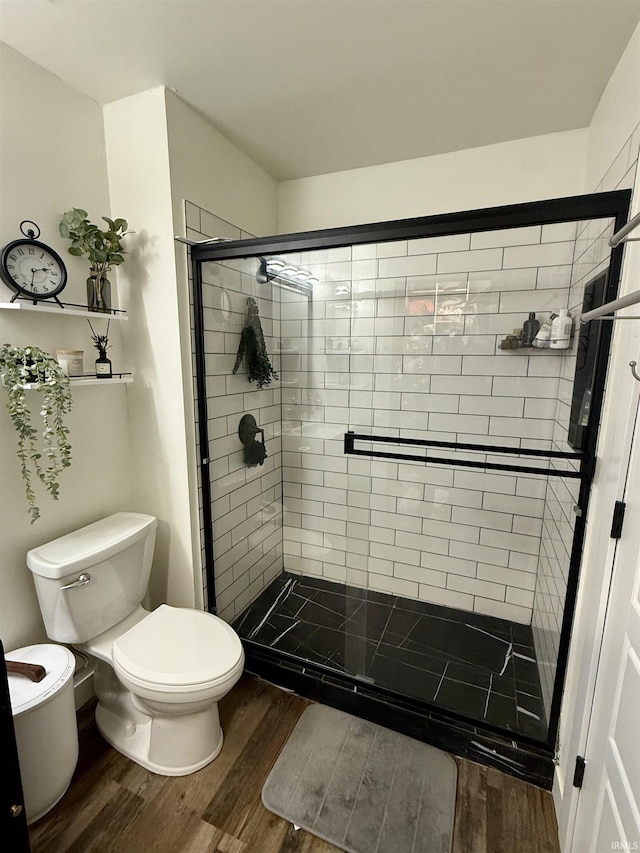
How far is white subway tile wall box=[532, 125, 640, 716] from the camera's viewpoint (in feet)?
4.19

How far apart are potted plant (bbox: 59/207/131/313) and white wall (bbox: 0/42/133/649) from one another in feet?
0.17

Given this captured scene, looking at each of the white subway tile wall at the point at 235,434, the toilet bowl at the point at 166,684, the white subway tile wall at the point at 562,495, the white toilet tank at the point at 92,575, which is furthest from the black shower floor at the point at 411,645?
the white toilet tank at the point at 92,575

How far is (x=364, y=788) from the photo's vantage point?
1.43m

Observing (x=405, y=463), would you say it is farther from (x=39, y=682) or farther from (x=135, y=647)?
(x=39, y=682)

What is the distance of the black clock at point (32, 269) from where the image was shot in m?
1.34

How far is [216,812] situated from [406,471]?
1.63m

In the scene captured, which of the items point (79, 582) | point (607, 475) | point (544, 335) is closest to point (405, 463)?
point (544, 335)

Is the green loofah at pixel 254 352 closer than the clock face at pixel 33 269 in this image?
No

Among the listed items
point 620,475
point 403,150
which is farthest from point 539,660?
point 403,150

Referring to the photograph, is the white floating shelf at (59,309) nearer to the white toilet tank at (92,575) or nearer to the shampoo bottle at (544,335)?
the white toilet tank at (92,575)

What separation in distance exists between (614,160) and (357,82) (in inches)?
36.8

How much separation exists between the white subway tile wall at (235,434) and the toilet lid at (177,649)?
38cm

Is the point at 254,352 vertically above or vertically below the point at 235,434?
above

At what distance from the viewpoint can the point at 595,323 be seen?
1334 millimetres
